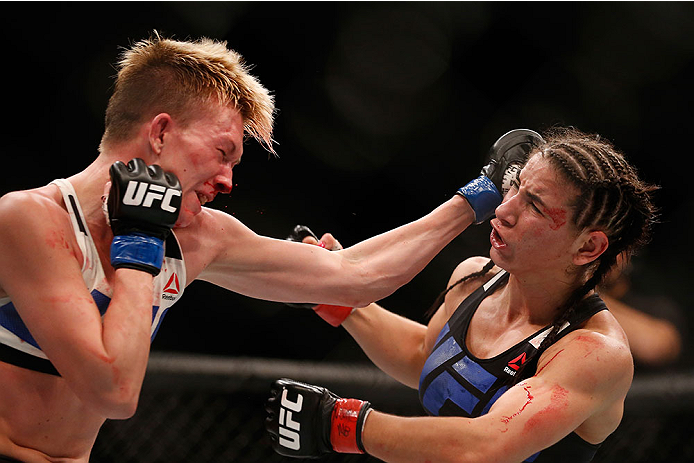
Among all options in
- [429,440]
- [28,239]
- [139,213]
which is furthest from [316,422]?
[28,239]

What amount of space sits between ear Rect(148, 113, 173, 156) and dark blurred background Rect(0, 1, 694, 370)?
70.2 inches

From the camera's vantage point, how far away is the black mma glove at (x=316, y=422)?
161cm

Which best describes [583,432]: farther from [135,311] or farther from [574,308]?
[135,311]

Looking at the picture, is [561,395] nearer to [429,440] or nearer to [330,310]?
[429,440]

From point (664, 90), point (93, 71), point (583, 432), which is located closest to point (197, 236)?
point (583, 432)

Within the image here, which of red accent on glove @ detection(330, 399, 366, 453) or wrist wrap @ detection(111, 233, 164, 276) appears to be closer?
wrist wrap @ detection(111, 233, 164, 276)

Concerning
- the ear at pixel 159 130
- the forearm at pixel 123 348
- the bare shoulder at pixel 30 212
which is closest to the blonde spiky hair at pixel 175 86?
the ear at pixel 159 130

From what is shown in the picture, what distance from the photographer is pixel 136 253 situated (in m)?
1.36

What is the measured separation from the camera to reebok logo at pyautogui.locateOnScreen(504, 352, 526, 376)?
66.6 inches

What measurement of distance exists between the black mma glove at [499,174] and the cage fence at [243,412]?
80 cm

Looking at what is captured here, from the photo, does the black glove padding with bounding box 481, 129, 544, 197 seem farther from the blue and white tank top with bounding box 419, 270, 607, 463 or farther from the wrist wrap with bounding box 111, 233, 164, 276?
the wrist wrap with bounding box 111, 233, 164, 276

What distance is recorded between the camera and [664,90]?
3.55 m

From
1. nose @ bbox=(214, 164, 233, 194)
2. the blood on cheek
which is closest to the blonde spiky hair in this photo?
nose @ bbox=(214, 164, 233, 194)

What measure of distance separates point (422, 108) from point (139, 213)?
2432mm
